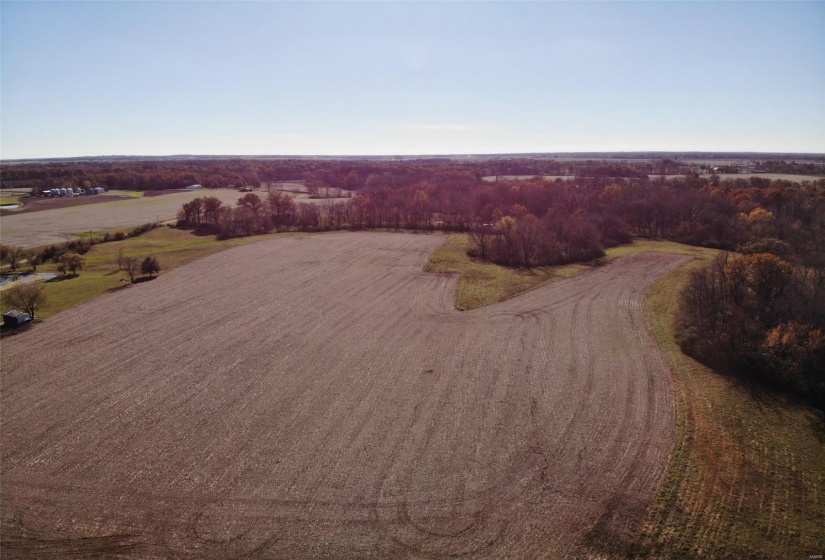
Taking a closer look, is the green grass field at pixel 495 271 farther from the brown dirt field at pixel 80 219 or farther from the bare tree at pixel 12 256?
the brown dirt field at pixel 80 219

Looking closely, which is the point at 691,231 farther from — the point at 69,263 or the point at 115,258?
the point at 69,263

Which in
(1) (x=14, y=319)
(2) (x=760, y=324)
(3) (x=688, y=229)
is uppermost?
(3) (x=688, y=229)

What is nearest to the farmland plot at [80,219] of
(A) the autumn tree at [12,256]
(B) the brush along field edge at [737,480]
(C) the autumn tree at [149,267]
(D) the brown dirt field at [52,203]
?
(D) the brown dirt field at [52,203]

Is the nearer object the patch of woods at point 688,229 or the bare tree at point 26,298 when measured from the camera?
the patch of woods at point 688,229

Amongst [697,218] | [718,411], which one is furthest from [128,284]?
[697,218]

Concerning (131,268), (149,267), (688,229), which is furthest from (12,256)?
(688,229)

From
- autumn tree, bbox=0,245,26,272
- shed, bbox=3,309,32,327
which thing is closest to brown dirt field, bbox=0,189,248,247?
autumn tree, bbox=0,245,26,272

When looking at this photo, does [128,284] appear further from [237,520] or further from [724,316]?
[724,316]

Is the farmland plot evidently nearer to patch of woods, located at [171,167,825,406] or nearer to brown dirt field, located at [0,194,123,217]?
brown dirt field, located at [0,194,123,217]
